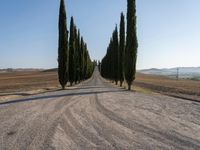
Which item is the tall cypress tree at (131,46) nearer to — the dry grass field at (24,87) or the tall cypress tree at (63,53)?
the tall cypress tree at (63,53)

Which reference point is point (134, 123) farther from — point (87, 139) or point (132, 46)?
point (132, 46)

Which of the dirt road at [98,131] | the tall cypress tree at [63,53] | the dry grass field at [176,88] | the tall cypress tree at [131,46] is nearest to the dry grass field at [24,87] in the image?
the tall cypress tree at [63,53]

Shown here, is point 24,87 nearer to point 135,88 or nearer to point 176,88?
point 135,88

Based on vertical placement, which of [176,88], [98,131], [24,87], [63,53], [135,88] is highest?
[63,53]

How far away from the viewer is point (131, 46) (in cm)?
2302

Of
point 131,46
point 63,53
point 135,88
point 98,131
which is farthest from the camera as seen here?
point 135,88

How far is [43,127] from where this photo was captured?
7102 mm

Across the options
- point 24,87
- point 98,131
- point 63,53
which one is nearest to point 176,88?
point 63,53

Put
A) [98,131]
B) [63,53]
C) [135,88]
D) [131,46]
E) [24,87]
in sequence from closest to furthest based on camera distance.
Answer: [98,131] < [131,46] < [63,53] < [135,88] < [24,87]

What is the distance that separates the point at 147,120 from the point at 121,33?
83.0 ft

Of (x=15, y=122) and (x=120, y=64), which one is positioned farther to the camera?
(x=120, y=64)

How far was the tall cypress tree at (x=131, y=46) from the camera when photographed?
22938 mm

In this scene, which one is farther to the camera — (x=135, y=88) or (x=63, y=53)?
(x=135, y=88)

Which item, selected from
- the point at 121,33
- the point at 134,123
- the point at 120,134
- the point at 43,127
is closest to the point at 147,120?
the point at 134,123
